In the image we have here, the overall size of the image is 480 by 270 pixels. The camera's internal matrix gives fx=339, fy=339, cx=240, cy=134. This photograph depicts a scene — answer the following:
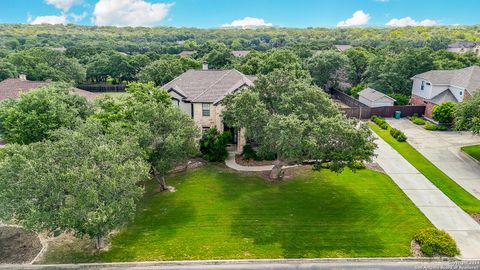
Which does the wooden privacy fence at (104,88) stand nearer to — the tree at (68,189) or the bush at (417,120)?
the bush at (417,120)

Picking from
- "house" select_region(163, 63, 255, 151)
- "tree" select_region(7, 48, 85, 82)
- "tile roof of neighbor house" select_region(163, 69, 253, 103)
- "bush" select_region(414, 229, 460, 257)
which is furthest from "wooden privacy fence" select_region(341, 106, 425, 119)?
"tree" select_region(7, 48, 85, 82)

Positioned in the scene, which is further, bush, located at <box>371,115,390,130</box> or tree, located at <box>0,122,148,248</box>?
bush, located at <box>371,115,390,130</box>

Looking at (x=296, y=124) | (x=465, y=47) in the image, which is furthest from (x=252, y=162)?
(x=465, y=47)

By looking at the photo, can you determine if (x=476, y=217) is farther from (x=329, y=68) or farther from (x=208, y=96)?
(x=329, y=68)

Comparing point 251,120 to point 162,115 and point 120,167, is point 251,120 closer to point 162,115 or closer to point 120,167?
point 162,115

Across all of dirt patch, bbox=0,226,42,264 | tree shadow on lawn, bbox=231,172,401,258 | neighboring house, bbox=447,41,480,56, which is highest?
→ neighboring house, bbox=447,41,480,56

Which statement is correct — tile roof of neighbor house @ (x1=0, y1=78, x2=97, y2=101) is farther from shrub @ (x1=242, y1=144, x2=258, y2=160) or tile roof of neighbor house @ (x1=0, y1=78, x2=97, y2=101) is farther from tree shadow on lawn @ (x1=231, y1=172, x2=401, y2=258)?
tree shadow on lawn @ (x1=231, y1=172, x2=401, y2=258)

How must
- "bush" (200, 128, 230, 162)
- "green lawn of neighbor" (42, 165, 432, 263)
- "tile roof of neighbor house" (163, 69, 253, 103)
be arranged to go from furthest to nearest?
1. "tile roof of neighbor house" (163, 69, 253, 103)
2. "bush" (200, 128, 230, 162)
3. "green lawn of neighbor" (42, 165, 432, 263)
